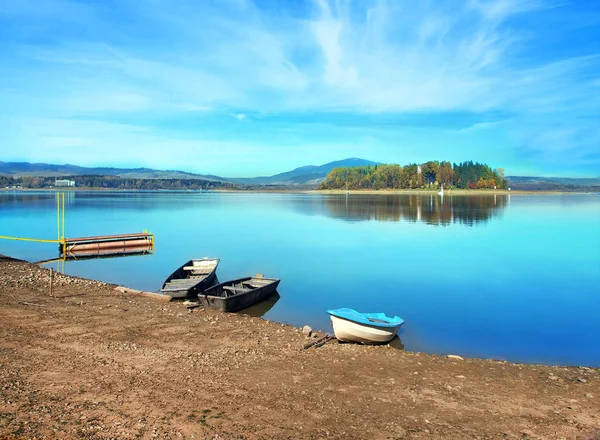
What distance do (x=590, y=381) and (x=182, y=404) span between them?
9.26 m

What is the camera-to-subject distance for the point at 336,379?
1055cm

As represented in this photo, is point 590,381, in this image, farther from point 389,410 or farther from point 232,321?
point 232,321

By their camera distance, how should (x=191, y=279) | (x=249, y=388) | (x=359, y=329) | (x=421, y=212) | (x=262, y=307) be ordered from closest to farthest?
1. (x=249, y=388)
2. (x=359, y=329)
3. (x=262, y=307)
4. (x=191, y=279)
5. (x=421, y=212)

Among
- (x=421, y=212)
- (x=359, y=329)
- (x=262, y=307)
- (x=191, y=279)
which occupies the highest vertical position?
(x=421, y=212)

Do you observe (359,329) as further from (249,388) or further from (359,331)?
(249,388)

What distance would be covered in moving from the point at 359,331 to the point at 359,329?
0.07 m

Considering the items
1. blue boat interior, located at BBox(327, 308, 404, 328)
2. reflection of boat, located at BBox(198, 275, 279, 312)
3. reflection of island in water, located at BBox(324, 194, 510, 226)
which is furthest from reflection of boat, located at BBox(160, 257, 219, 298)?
reflection of island in water, located at BBox(324, 194, 510, 226)

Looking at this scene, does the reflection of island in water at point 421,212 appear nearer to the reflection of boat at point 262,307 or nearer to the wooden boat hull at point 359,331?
the reflection of boat at point 262,307

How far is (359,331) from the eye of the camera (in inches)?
530

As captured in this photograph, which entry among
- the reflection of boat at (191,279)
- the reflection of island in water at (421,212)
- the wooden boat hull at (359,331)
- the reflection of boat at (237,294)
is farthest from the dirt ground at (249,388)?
the reflection of island in water at (421,212)

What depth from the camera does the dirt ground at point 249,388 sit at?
26.2 feet

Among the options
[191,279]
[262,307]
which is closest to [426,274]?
[262,307]

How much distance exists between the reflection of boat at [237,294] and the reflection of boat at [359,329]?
500cm

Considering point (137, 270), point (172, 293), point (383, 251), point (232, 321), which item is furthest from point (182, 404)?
point (383, 251)
